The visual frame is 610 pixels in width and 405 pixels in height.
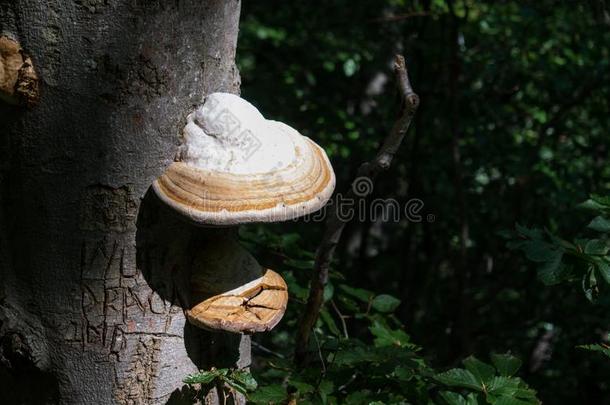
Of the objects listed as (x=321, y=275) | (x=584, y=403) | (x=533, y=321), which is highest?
(x=321, y=275)

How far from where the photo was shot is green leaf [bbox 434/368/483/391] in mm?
2018

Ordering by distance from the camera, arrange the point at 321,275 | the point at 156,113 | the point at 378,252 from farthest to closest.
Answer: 1. the point at 378,252
2. the point at 321,275
3. the point at 156,113

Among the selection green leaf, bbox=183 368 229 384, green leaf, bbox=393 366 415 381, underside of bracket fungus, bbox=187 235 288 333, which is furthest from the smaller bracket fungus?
green leaf, bbox=393 366 415 381

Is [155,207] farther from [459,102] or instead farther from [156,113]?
[459,102]

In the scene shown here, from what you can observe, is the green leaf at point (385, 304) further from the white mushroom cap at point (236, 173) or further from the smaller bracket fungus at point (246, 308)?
the white mushroom cap at point (236, 173)

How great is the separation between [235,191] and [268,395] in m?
0.85

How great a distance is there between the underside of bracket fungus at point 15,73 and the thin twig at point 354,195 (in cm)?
95

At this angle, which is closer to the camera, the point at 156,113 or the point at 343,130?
the point at 156,113

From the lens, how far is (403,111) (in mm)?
1894

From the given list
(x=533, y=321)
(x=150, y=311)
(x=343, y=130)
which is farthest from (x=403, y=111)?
(x=533, y=321)

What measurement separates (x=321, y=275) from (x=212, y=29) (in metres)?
1.00

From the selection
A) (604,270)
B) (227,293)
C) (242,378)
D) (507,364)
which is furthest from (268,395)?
(604,270)

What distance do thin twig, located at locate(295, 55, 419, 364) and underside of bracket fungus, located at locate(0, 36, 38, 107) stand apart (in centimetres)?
95

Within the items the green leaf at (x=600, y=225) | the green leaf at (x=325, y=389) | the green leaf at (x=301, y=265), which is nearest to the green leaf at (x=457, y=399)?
the green leaf at (x=325, y=389)
